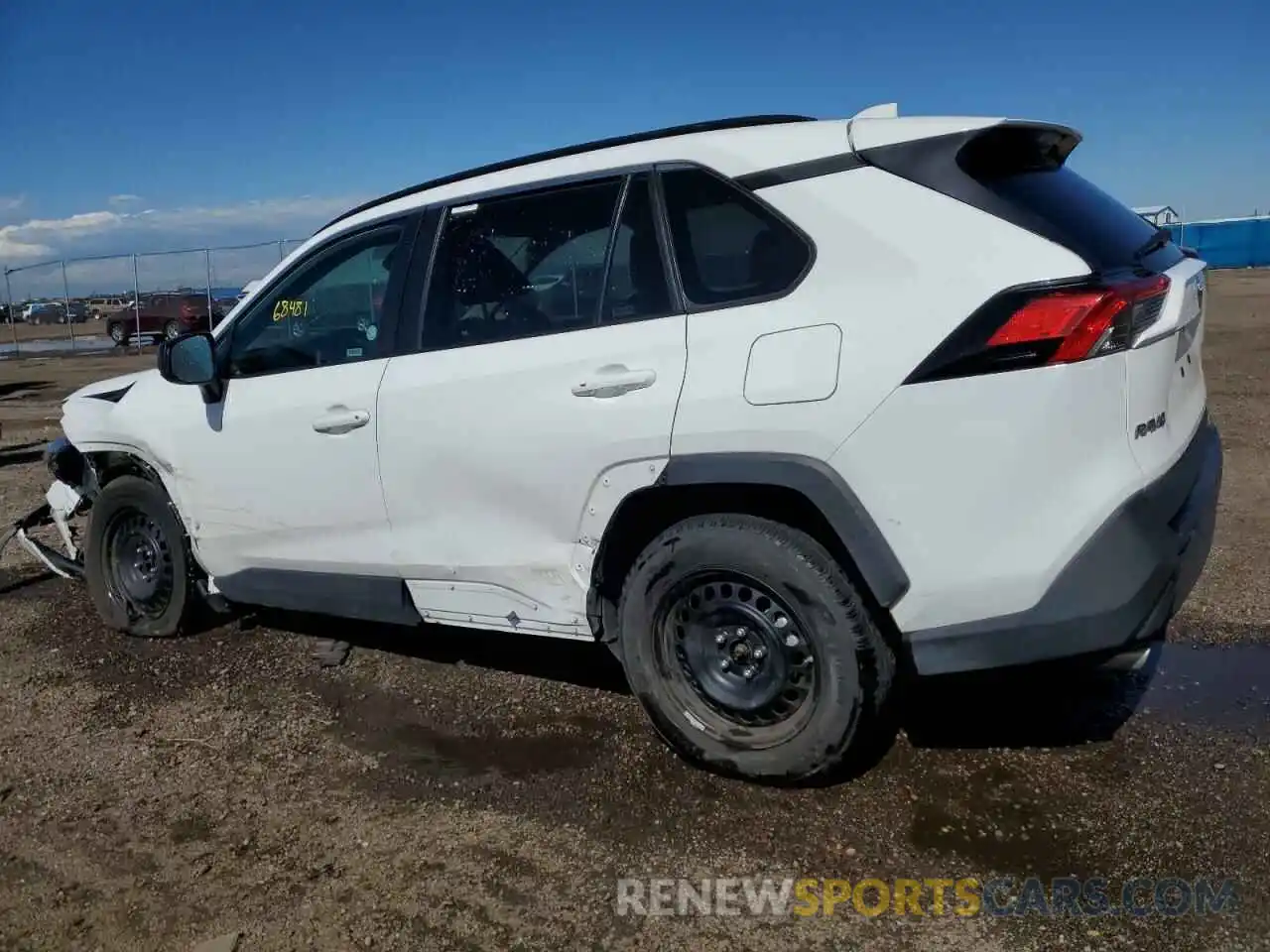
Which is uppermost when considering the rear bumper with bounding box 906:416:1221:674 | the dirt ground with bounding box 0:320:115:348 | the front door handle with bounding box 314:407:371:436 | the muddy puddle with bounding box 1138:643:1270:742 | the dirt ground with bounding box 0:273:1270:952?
the front door handle with bounding box 314:407:371:436

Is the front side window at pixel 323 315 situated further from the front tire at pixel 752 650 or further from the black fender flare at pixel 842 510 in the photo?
the black fender flare at pixel 842 510

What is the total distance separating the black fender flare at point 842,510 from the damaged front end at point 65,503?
373cm

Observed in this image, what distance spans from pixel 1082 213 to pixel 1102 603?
3.71ft

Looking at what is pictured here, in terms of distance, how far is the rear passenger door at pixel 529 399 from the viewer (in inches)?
130

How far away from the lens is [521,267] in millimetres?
3730

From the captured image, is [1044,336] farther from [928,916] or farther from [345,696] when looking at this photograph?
[345,696]

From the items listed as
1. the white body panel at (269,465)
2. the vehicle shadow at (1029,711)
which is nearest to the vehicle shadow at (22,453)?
the white body panel at (269,465)

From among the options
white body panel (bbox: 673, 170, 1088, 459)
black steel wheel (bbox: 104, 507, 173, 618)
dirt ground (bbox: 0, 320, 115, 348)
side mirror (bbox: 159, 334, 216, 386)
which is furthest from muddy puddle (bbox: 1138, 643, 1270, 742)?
dirt ground (bbox: 0, 320, 115, 348)

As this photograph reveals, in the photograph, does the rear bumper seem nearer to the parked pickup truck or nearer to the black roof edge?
the black roof edge

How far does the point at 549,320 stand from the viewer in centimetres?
355

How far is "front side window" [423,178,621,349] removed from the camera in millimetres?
3539

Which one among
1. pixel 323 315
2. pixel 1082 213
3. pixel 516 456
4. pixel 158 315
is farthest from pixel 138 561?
pixel 158 315

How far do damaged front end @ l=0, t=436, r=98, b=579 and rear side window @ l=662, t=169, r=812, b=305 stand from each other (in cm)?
343

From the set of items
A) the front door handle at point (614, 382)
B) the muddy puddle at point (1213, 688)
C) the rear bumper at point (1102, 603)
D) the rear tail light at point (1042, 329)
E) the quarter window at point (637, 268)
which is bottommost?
the muddy puddle at point (1213, 688)
